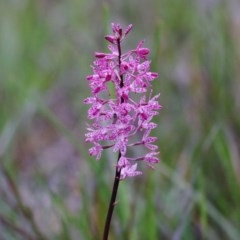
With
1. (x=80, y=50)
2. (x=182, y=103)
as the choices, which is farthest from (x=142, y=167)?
(x=80, y=50)

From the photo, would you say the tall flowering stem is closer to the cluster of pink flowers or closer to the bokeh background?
the cluster of pink flowers

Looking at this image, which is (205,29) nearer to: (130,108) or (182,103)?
(182,103)

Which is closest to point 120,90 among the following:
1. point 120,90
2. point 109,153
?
point 120,90

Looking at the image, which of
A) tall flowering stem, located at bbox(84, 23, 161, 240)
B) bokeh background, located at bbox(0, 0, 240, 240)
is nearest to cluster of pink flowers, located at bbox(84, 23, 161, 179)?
tall flowering stem, located at bbox(84, 23, 161, 240)

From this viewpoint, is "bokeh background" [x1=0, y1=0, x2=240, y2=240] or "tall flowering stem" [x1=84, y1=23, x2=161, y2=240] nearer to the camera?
"tall flowering stem" [x1=84, y1=23, x2=161, y2=240]

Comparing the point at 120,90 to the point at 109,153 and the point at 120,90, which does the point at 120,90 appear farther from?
the point at 109,153

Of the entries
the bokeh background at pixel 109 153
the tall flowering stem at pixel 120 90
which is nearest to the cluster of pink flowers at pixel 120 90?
the tall flowering stem at pixel 120 90

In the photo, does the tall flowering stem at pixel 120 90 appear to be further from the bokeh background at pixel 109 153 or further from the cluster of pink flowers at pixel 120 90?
the bokeh background at pixel 109 153

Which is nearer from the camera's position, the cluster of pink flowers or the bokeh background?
the cluster of pink flowers
